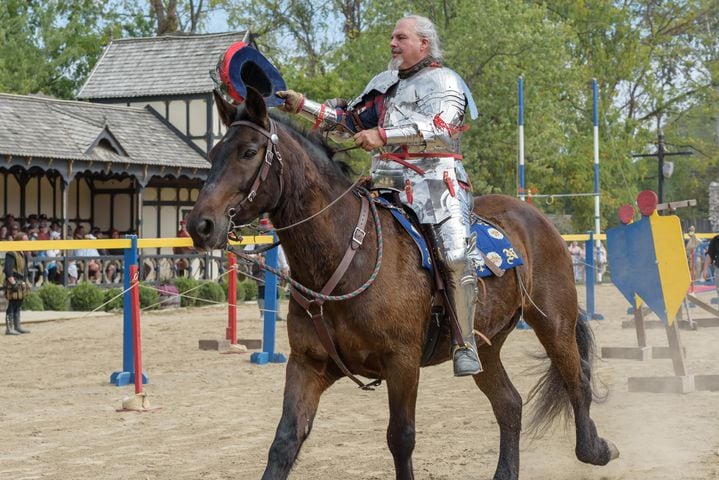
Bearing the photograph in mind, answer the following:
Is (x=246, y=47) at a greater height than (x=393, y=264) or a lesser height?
greater

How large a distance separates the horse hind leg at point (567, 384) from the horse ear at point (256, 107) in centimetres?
251

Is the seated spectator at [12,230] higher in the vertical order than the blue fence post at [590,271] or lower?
higher

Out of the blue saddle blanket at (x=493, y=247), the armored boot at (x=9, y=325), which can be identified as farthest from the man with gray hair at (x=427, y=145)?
the armored boot at (x=9, y=325)

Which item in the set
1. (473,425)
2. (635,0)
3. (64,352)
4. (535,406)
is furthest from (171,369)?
(635,0)

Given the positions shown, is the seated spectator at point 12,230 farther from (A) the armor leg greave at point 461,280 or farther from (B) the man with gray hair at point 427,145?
(A) the armor leg greave at point 461,280

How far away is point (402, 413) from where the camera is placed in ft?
16.2

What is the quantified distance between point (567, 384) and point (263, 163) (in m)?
2.82

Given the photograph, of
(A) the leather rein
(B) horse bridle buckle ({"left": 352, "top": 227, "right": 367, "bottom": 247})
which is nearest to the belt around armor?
(A) the leather rein

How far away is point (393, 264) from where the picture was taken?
5.05 m

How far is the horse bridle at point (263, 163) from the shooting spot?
4465 millimetres

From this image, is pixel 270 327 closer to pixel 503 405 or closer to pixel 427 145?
pixel 503 405

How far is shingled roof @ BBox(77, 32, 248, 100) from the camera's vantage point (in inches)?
1224

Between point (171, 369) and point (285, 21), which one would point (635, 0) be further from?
point (171, 369)

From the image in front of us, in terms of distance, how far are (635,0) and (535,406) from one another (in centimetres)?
3915
